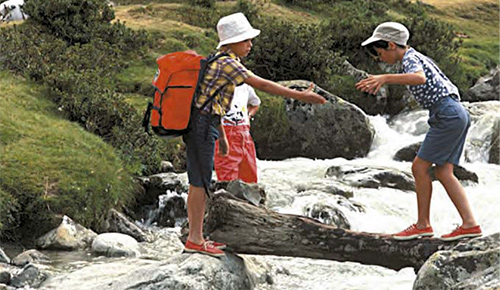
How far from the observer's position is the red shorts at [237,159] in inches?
300

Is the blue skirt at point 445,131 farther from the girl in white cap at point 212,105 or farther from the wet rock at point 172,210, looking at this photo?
the wet rock at point 172,210

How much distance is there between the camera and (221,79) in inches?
246

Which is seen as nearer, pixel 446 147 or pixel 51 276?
pixel 446 147

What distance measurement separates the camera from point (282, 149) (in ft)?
55.6

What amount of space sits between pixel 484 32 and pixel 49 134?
30907 millimetres

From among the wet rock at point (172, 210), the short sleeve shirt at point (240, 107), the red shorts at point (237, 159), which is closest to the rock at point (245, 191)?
the red shorts at point (237, 159)

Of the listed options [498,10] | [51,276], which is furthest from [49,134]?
[498,10]

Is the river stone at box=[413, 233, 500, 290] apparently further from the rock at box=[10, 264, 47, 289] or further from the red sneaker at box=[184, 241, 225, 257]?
the rock at box=[10, 264, 47, 289]

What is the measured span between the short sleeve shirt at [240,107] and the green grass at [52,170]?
146 inches

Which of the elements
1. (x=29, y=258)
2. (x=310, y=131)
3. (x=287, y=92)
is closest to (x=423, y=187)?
(x=287, y=92)

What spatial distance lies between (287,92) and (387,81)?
881mm

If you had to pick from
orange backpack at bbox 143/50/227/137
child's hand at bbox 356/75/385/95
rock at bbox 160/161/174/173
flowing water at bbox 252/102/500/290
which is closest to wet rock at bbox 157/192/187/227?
rock at bbox 160/161/174/173

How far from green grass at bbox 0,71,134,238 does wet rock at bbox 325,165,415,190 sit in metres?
4.52

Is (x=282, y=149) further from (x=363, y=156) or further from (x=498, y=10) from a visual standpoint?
(x=498, y=10)
